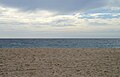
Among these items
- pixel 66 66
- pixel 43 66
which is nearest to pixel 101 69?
pixel 66 66

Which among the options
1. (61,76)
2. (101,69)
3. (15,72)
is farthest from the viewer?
(101,69)

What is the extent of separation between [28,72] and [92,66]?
387cm

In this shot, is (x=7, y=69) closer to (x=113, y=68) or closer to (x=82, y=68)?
(x=82, y=68)

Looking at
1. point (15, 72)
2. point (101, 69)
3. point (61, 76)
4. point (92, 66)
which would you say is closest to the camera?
point (61, 76)

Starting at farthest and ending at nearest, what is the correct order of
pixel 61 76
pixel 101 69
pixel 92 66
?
1. pixel 92 66
2. pixel 101 69
3. pixel 61 76

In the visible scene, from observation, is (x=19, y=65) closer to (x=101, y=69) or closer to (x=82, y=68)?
(x=82, y=68)

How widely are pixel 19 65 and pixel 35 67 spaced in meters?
1.14

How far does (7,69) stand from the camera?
11734mm

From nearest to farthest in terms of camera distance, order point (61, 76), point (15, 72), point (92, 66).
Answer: point (61, 76) → point (15, 72) → point (92, 66)

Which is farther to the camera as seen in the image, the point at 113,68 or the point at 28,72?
the point at 113,68

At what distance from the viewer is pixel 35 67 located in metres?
12.3

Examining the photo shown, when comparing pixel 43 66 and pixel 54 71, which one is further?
pixel 43 66

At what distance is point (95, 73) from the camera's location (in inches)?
429

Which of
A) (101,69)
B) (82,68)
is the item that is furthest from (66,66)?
(101,69)
